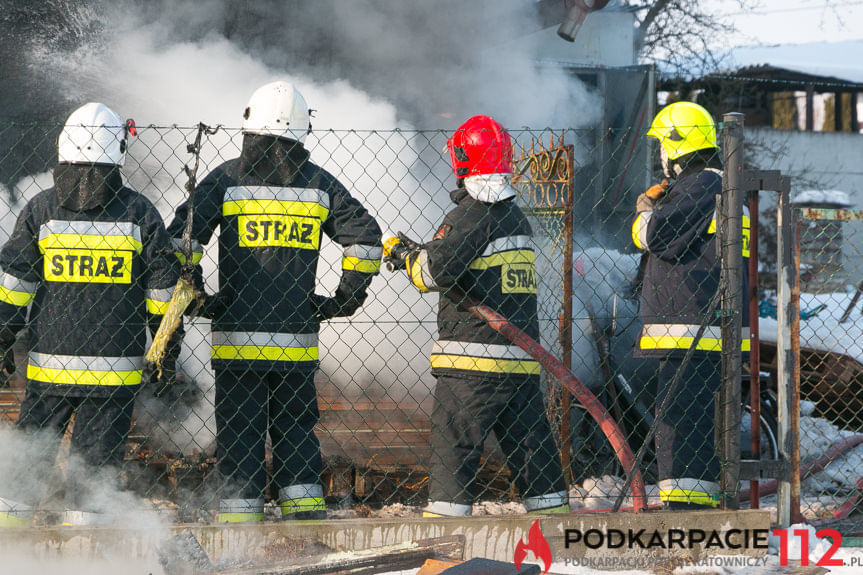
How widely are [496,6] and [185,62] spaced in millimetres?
2994

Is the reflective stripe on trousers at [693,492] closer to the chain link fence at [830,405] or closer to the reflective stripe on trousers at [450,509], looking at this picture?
the reflective stripe on trousers at [450,509]

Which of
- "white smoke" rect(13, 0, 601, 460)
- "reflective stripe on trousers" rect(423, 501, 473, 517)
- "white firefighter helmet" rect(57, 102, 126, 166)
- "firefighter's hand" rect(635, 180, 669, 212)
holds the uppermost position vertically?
"white smoke" rect(13, 0, 601, 460)

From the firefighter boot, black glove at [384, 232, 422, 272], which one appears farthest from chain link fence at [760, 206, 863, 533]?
the firefighter boot

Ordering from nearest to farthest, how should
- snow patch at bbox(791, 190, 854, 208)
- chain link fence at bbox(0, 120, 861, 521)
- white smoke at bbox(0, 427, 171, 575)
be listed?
white smoke at bbox(0, 427, 171, 575) < chain link fence at bbox(0, 120, 861, 521) < snow patch at bbox(791, 190, 854, 208)

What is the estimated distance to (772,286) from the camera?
13.5m

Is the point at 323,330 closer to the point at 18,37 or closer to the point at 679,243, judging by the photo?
the point at 679,243

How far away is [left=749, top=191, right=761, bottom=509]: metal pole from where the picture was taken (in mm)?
3924

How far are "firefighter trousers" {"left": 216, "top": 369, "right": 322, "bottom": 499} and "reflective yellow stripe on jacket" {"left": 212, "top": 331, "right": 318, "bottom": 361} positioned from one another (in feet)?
0.26

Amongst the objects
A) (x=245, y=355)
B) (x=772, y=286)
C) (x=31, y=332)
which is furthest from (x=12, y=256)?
(x=772, y=286)

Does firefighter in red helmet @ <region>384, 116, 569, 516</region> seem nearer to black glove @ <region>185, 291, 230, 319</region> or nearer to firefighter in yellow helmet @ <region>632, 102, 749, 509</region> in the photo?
firefighter in yellow helmet @ <region>632, 102, 749, 509</region>

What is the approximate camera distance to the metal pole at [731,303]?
152 inches

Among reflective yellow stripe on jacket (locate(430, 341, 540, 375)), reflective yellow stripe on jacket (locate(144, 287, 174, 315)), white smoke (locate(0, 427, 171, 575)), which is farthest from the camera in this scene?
reflective yellow stripe on jacket (locate(430, 341, 540, 375))

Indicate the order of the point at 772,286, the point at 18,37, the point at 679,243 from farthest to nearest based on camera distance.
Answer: the point at 772,286 → the point at 18,37 → the point at 679,243

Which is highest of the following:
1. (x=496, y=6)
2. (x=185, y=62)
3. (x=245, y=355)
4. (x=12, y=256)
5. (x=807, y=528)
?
(x=496, y=6)
